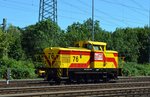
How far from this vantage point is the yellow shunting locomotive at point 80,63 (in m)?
29.7

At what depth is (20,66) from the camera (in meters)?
40.8

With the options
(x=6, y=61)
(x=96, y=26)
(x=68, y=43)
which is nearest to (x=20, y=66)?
(x=6, y=61)

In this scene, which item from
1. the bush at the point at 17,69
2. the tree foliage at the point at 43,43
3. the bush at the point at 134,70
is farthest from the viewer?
the bush at the point at 134,70

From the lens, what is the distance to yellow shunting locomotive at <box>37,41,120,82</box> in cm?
2969

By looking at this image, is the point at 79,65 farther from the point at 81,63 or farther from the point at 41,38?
the point at 41,38

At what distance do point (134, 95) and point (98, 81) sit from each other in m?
11.6

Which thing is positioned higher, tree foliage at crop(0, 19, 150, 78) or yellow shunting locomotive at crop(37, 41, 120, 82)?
tree foliage at crop(0, 19, 150, 78)

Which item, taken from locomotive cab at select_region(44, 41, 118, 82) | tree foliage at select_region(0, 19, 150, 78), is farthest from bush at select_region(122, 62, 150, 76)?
locomotive cab at select_region(44, 41, 118, 82)

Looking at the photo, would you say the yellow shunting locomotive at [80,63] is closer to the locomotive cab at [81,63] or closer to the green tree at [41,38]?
the locomotive cab at [81,63]

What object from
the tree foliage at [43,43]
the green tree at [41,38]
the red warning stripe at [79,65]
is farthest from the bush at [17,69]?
the green tree at [41,38]

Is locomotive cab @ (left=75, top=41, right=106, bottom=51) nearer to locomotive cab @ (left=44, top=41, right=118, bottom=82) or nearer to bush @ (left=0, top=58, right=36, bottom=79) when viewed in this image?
locomotive cab @ (left=44, top=41, right=118, bottom=82)

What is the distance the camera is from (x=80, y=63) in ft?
101

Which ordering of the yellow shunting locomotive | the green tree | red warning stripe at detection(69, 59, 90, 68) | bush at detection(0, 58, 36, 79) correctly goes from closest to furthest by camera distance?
the yellow shunting locomotive → red warning stripe at detection(69, 59, 90, 68) → bush at detection(0, 58, 36, 79) → the green tree

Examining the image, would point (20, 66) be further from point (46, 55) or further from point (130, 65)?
point (130, 65)
